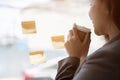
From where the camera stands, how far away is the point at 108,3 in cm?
86

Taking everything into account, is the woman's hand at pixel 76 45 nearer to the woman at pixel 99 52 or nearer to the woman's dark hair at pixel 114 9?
the woman at pixel 99 52

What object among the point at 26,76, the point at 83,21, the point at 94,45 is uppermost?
the point at 83,21

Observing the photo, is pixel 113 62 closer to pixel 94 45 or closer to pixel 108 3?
pixel 108 3

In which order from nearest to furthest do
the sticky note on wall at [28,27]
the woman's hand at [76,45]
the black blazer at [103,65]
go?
the black blazer at [103,65] → the woman's hand at [76,45] → the sticky note on wall at [28,27]

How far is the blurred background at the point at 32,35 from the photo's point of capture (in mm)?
1154

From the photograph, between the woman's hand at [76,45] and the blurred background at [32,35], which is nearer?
the woman's hand at [76,45]

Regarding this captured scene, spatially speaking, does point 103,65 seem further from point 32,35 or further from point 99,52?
point 32,35

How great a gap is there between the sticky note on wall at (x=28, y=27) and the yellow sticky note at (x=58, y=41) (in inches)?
4.0

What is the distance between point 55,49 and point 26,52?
14cm

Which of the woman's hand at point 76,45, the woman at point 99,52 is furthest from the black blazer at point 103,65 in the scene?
the woman's hand at point 76,45

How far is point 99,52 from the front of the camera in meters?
0.79

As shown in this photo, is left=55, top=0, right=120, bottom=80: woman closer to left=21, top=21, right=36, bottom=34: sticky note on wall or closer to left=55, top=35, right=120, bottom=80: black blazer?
left=55, top=35, right=120, bottom=80: black blazer

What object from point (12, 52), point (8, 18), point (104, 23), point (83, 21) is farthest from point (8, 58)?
point (104, 23)

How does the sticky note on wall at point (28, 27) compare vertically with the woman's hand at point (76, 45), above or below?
above
